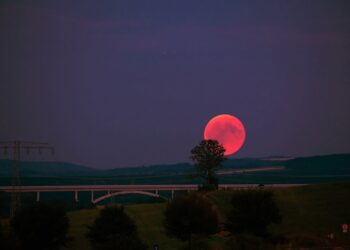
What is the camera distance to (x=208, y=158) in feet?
360

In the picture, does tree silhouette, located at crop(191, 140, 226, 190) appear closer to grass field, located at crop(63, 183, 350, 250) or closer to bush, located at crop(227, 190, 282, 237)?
grass field, located at crop(63, 183, 350, 250)

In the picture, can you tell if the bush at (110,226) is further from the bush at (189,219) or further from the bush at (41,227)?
the bush at (189,219)

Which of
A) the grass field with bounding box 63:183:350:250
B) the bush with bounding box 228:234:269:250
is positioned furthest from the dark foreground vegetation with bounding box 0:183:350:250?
the bush with bounding box 228:234:269:250

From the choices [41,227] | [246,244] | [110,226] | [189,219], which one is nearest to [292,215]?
[189,219]

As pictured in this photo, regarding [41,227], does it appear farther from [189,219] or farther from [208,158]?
[208,158]

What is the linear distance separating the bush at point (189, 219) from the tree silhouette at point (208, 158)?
43.0 meters

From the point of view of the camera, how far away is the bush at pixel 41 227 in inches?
2496

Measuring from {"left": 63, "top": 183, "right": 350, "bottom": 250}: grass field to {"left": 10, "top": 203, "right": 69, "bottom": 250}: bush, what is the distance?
5.01m

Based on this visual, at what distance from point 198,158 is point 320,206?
3004 centimetres

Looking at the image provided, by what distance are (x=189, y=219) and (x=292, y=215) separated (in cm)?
2338

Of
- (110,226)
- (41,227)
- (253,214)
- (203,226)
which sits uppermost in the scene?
(253,214)

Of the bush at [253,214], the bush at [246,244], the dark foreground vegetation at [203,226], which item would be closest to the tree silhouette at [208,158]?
the dark foreground vegetation at [203,226]

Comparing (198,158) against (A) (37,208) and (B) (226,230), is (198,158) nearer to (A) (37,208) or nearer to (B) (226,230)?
(B) (226,230)

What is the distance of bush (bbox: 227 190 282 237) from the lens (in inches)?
2653
